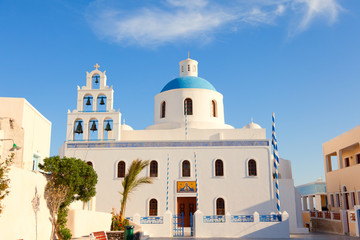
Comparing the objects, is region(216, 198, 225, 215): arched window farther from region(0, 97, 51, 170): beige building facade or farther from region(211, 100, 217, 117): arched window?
region(0, 97, 51, 170): beige building facade

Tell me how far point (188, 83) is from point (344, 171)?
1077 centimetres

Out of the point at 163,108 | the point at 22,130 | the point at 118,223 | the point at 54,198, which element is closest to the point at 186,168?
the point at 118,223

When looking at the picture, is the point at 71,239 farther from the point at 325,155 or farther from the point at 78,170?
the point at 325,155

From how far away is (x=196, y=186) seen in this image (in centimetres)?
1986

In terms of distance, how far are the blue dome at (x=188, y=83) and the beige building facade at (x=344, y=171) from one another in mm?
8525

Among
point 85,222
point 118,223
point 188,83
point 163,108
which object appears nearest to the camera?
point 85,222

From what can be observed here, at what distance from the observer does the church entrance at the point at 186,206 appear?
19875 mm

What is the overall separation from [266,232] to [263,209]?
2756mm

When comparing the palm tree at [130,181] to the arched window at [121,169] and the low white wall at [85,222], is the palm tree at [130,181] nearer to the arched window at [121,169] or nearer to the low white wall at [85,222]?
the low white wall at [85,222]

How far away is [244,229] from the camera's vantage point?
17047 millimetres

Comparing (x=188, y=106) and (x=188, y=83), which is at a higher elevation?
(x=188, y=83)

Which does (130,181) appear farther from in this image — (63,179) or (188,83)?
(188,83)

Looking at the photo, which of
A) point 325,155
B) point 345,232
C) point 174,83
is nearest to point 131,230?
point 345,232

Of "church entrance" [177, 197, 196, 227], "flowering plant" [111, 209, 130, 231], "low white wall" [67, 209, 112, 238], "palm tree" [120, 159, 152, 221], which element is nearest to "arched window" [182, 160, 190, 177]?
"church entrance" [177, 197, 196, 227]
